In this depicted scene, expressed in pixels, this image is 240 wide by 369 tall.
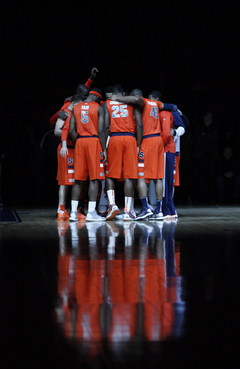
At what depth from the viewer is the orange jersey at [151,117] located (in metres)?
9.25

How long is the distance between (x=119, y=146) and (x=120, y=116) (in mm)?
454

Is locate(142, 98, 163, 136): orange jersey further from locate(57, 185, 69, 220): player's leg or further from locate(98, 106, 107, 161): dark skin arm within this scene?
locate(57, 185, 69, 220): player's leg

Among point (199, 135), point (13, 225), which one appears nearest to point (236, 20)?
point (199, 135)

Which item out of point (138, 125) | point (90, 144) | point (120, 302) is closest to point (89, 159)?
point (90, 144)

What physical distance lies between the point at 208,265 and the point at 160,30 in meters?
12.0

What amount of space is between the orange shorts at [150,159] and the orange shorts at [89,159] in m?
0.65

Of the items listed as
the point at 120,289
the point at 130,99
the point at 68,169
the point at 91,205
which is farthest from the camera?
the point at 68,169

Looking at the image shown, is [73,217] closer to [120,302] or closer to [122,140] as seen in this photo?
[122,140]

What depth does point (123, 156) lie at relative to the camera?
9289mm

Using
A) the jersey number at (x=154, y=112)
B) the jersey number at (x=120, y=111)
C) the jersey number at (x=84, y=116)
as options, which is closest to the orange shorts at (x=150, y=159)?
the jersey number at (x=154, y=112)

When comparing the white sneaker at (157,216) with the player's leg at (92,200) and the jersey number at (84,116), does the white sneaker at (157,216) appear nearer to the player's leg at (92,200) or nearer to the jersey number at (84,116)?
the player's leg at (92,200)

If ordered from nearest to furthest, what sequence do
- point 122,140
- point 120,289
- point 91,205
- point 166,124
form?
point 120,289
point 91,205
point 122,140
point 166,124

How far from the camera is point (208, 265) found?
486cm

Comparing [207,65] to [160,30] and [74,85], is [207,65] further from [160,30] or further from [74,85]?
[74,85]
